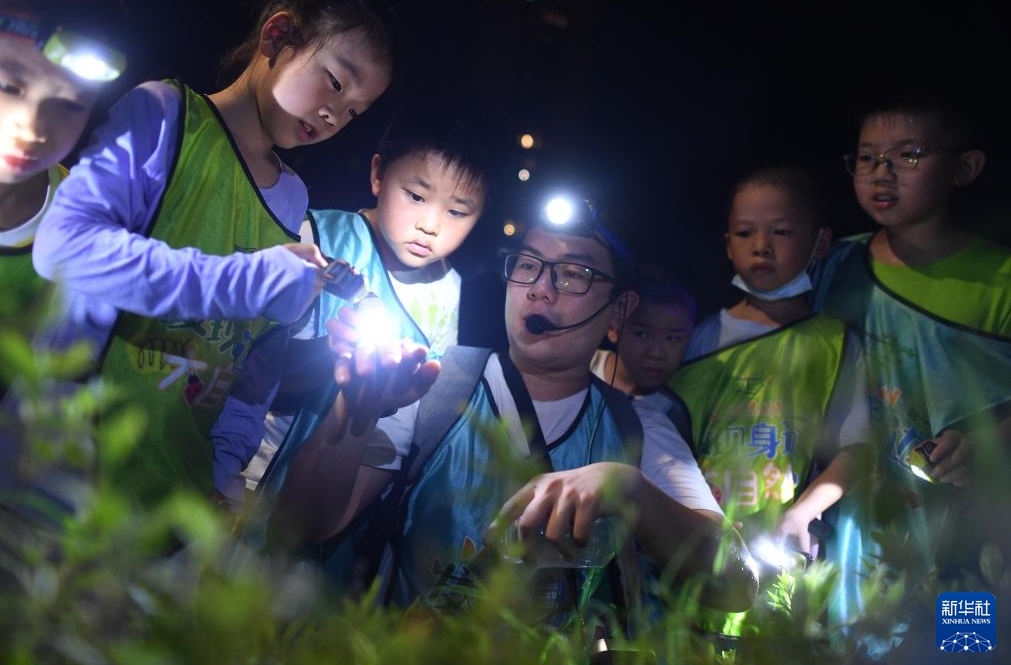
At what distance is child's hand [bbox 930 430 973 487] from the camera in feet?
6.87

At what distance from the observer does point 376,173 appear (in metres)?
1.94

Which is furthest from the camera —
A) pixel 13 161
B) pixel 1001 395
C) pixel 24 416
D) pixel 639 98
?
pixel 639 98

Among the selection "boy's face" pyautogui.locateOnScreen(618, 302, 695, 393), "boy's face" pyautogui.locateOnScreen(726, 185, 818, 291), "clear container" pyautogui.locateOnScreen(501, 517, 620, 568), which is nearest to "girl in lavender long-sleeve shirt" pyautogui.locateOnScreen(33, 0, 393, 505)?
"clear container" pyautogui.locateOnScreen(501, 517, 620, 568)

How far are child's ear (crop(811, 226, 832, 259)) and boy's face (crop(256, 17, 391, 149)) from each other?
1238mm

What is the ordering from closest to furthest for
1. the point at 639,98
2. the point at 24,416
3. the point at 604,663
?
the point at 24,416 → the point at 604,663 → the point at 639,98

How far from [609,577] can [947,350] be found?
3.38 feet

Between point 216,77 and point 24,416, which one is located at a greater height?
point 216,77

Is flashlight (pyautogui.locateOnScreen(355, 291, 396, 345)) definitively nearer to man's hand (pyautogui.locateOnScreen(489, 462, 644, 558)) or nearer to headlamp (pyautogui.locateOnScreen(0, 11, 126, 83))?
man's hand (pyautogui.locateOnScreen(489, 462, 644, 558))

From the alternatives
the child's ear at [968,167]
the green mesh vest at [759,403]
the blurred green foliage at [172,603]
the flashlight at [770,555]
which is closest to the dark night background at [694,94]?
the child's ear at [968,167]

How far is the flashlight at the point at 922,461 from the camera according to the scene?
2.12m

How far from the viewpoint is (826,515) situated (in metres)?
2.17

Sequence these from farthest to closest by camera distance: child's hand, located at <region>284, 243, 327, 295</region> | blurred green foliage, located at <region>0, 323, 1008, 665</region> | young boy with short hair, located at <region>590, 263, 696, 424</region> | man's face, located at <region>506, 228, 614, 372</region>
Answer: young boy with short hair, located at <region>590, 263, 696, 424</region> → man's face, located at <region>506, 228, 614, 372</region> → child's hand, located at <region>284, 243, 327, 295</region> → blurred green foliage, located at <region>0, 323, 1008, 665</region>

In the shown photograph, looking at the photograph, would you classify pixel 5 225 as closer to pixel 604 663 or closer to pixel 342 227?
pixel 342 227

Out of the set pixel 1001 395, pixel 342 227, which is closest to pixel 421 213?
pixel 342 227
